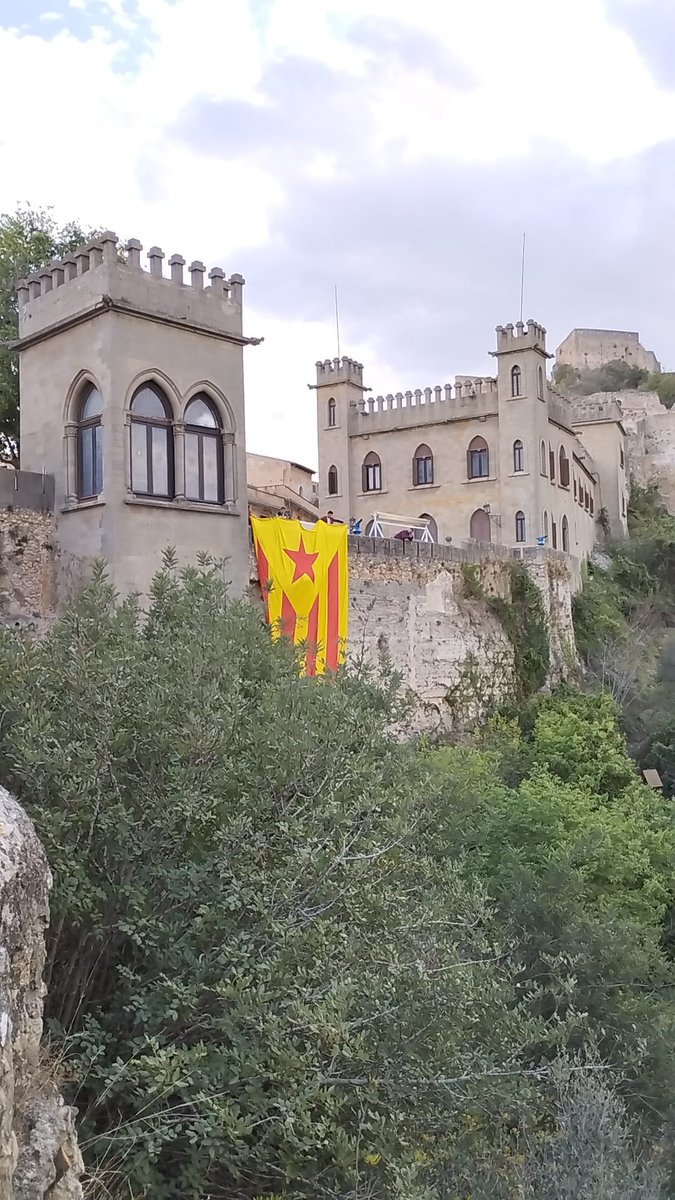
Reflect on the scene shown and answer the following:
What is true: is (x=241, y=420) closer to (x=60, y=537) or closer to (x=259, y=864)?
(x=60, y=537)

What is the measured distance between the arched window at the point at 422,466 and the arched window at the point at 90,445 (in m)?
17.7

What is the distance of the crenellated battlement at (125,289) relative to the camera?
1212 centimetres

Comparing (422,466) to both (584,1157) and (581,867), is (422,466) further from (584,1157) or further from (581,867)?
(584,1157)

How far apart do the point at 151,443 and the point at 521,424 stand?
56.0ft

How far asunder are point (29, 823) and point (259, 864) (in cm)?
153

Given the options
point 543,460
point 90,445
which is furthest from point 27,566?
point 543,460

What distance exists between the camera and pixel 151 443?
1238 centimetres

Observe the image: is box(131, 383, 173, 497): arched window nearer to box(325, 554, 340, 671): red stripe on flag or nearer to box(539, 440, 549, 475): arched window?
box(325, 554, 340, 671): red stripe on flag

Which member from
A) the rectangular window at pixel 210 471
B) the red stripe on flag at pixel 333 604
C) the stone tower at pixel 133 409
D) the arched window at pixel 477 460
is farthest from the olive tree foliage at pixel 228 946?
the arched window at pixel 477 460

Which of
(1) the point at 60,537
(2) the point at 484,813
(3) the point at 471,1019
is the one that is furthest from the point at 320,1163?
(1) the point at 60,537

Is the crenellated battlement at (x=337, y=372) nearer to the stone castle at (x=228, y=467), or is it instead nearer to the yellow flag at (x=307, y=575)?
the stone castle at (x=228, y=467)

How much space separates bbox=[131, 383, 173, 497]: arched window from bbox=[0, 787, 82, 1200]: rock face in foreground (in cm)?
828

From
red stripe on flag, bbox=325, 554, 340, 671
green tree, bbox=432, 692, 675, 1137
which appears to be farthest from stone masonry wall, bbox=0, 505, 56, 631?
green tree, bbox=432, 692, 675, 1137

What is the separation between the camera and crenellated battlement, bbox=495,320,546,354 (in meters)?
27.3
